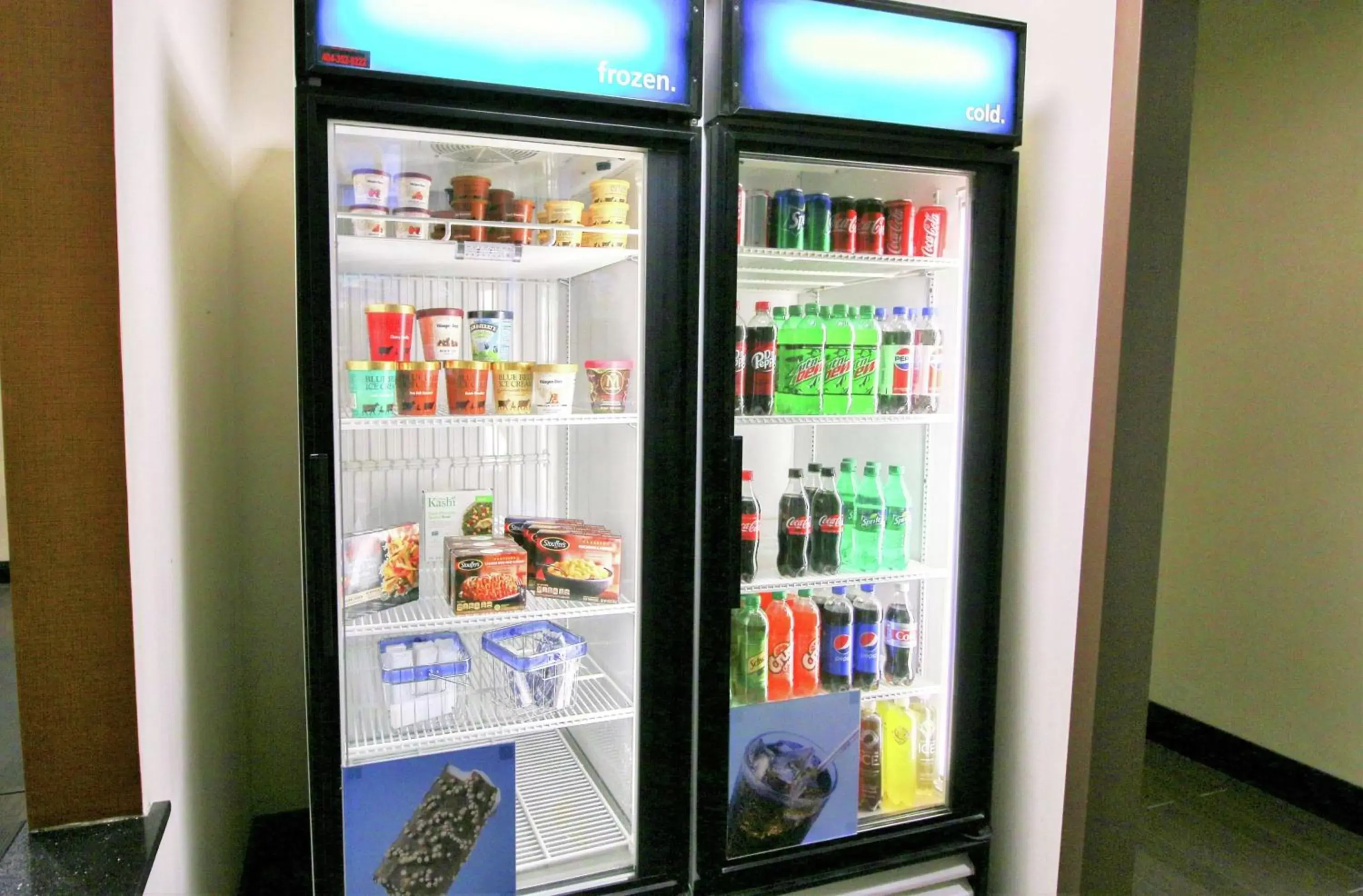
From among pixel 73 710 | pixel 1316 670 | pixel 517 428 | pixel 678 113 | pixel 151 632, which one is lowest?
pixel 1316 670

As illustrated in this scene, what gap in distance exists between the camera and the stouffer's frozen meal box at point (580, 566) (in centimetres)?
201

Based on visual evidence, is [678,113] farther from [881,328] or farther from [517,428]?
[517,428]

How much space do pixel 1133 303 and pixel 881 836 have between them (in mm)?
1368

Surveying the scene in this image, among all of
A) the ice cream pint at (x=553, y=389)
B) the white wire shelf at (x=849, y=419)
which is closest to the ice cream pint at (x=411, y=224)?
the ice cream pint at (x=553, y=389)

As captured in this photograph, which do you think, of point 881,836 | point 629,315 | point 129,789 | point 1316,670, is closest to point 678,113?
point 629,315

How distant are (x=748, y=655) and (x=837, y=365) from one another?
0.75 metres

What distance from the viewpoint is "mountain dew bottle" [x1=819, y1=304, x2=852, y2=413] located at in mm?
2121

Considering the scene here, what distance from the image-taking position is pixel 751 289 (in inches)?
99.4

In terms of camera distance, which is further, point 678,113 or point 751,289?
point 751,289

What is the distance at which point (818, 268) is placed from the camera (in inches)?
88.0

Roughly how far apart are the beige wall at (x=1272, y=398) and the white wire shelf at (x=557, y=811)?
2527mm

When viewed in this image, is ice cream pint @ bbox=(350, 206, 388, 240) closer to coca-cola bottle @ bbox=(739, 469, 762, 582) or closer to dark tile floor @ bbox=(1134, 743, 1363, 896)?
coca-cola bottle @ bbox=(739, 469, 762, 582)

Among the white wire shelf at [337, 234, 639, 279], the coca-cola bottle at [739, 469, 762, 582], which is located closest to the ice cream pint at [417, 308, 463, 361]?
the white wire shelf at [337, 234, 639, 279]

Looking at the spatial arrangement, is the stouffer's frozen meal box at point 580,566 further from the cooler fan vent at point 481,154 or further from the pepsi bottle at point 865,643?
the cooler fan vent at point 481,154
